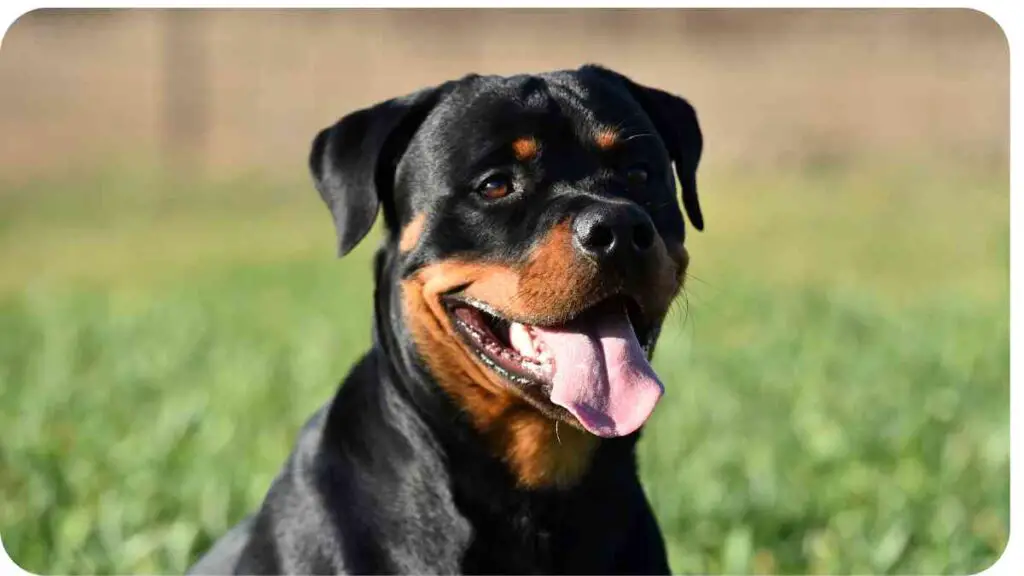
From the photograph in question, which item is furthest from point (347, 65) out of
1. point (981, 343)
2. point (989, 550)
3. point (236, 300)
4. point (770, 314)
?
point (989, 550)

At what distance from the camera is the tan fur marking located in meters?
3.10

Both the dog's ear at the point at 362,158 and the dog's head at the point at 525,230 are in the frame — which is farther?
the dog's ear at the point at 362,158

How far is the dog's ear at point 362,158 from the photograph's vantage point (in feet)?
10.4

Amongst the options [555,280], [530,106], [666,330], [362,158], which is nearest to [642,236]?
[555,280]

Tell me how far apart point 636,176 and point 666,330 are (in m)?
3.83

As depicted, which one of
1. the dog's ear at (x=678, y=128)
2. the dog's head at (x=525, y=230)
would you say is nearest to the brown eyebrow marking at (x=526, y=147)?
the dog's head at (x=525, y=230)

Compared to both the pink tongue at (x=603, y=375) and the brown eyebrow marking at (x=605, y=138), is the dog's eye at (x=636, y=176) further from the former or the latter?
the pink tongue at (x=603, y=375)

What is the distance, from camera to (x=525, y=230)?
9.80 feet

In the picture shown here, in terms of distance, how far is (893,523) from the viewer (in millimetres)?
4430

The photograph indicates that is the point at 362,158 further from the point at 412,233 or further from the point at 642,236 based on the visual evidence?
the point at 642,236

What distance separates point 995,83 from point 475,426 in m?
4.52

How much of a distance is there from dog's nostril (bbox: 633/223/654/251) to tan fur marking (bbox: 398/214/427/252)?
51 centimetres

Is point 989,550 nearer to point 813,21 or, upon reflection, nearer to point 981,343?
point 981,343

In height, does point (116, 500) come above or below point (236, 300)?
above
